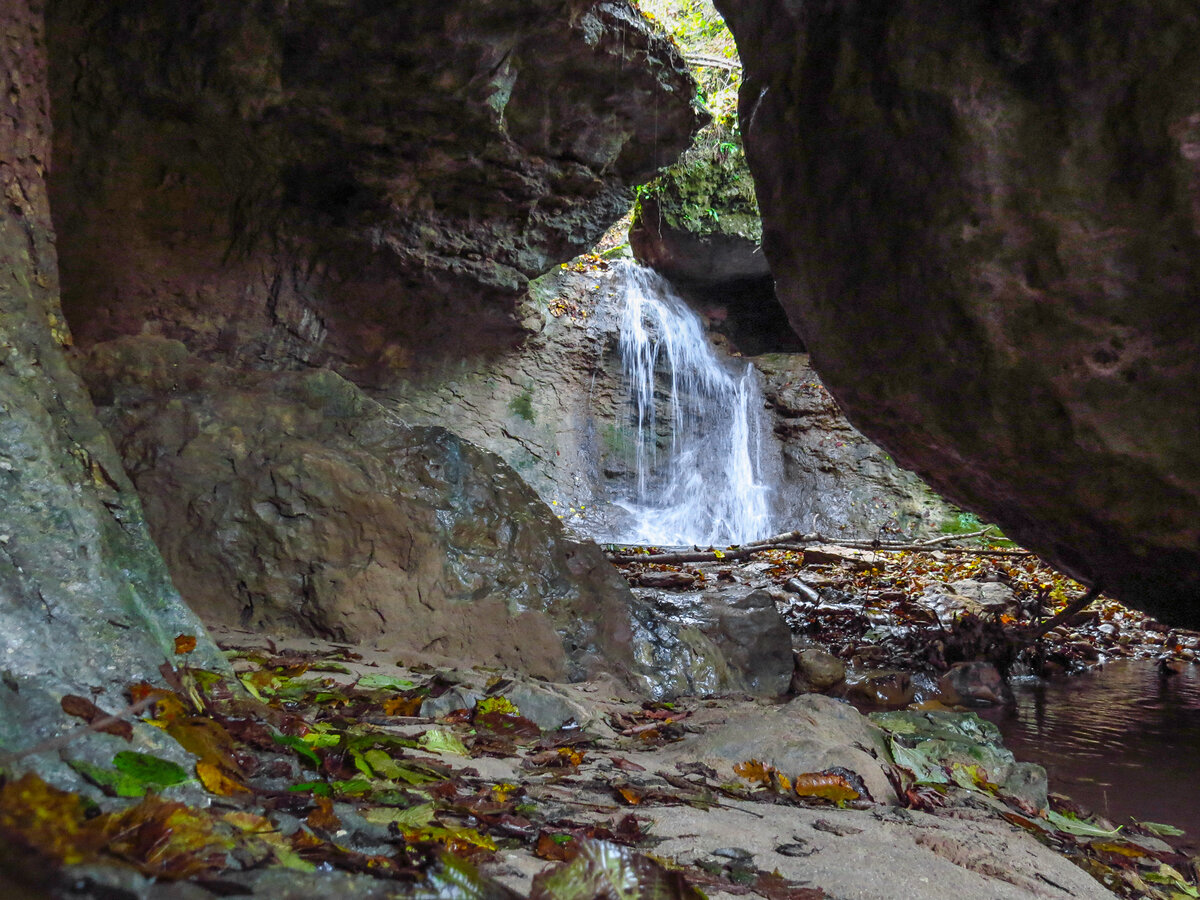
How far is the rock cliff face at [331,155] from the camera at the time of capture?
5191 mm

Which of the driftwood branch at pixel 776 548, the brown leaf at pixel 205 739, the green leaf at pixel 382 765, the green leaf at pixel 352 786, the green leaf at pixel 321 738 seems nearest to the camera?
the brown leaf at pixel 205 739

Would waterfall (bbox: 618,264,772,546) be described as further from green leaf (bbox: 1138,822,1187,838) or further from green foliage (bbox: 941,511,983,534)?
green leaf (bbox: 1138,822,1187,838)

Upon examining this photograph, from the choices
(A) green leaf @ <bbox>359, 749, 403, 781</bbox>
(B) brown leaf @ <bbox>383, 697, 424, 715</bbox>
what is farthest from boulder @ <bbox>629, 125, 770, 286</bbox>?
(A) green leaf @ <bbox>359, 749, 403, 781</bbox>

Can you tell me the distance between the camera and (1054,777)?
126 inches

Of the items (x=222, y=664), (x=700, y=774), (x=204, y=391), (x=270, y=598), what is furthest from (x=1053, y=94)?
(x=204, y=391)

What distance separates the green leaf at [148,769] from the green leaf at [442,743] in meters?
0.87

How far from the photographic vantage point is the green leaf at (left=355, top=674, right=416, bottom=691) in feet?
8.48

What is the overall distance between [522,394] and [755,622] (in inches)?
294

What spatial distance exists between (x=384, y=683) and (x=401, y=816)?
142 centimetres

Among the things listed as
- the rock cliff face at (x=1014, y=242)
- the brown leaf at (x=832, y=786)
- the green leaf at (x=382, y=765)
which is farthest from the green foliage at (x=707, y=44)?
the green leaf at (x=382, y=765)

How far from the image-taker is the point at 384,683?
264 cm

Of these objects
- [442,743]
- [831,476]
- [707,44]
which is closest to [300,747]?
[442,743]

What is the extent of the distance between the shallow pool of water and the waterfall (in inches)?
302

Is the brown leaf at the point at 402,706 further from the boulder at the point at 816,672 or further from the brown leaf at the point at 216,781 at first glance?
the boulder at the point at 816,672
